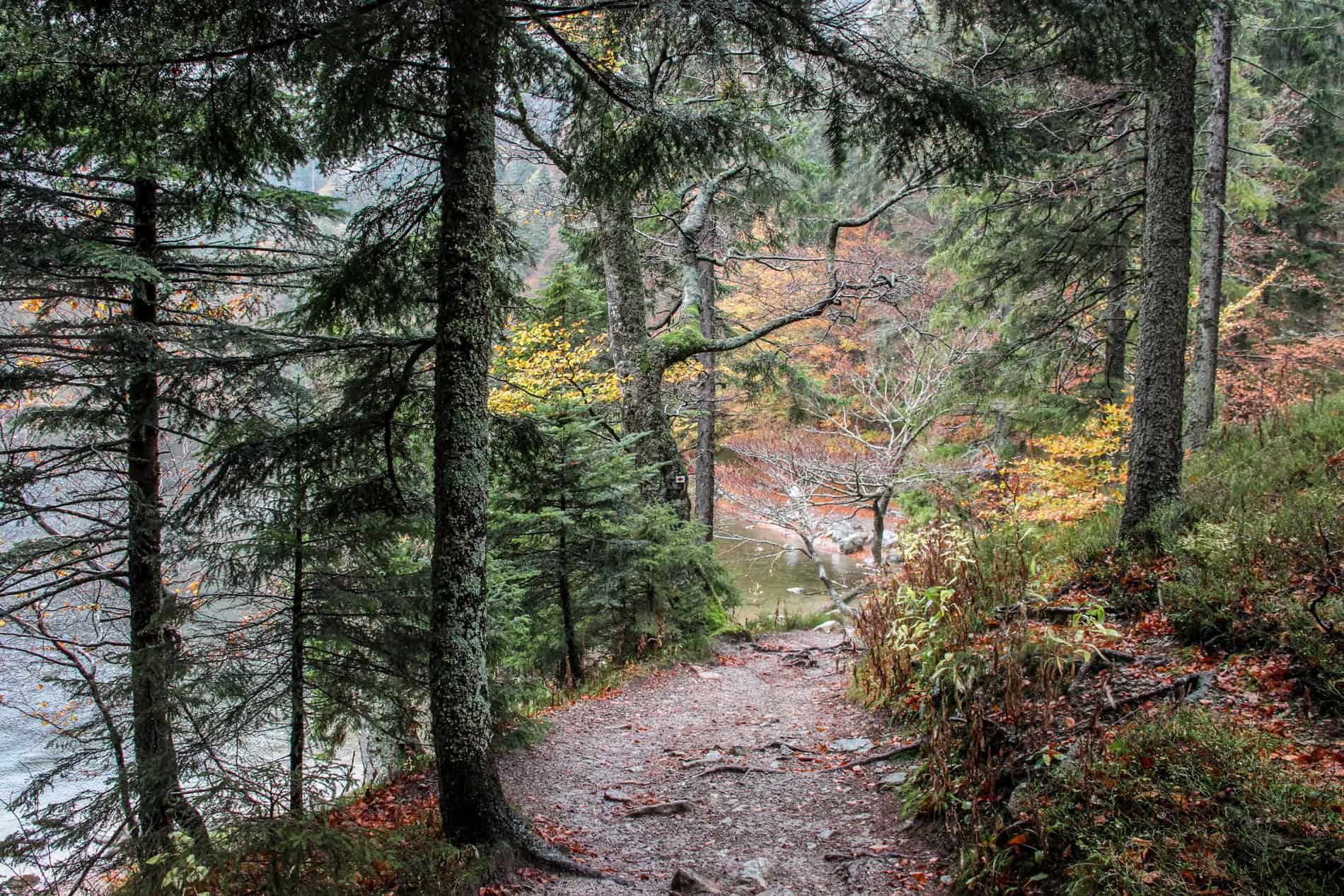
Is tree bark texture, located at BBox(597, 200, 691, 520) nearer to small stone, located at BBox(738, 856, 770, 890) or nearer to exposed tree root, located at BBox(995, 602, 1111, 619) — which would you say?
Result: exposed tree root, located at BBox(995, 602, 1111, 619)

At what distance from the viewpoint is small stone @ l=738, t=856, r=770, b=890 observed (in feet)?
12.0

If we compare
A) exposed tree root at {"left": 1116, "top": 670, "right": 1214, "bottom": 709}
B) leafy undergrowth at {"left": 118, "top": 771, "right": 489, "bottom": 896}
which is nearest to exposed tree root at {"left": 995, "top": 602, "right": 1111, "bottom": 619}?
exposed tree root at {"left": 1116, "top": 670, "right": 1214, "bottom": 709}

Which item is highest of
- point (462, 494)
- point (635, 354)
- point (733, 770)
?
point (635, 354)

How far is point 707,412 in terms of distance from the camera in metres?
14.0

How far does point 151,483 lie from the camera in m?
5.68

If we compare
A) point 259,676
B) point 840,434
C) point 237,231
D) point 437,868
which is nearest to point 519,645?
point 259,676

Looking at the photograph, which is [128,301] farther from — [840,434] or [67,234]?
[840,434]

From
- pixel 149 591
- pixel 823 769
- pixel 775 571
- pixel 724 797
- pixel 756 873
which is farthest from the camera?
pixel 775 571

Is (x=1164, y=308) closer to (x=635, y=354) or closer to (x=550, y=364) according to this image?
(x=635, y=354)

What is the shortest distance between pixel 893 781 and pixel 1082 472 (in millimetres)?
8592

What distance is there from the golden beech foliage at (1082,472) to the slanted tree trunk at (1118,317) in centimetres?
39

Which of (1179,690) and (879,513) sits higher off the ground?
(1179,690)

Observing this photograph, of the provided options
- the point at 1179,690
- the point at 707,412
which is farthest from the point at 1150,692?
the point at 707,412

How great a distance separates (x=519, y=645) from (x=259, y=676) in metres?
3.71
